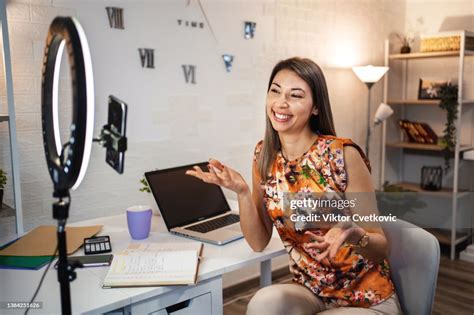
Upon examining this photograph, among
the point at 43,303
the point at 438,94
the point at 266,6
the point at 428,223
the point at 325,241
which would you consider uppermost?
the point at 266,6

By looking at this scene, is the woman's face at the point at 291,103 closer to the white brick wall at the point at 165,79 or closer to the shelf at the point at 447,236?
the white brick wall at the point at 165,79

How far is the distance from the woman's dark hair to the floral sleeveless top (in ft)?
0.10

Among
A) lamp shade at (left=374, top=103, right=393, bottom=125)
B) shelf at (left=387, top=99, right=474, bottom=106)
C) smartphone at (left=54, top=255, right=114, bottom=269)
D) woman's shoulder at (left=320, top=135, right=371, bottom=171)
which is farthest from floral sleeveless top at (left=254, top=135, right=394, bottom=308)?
shelf at (left=387, top=99, right=474, bottom=106)

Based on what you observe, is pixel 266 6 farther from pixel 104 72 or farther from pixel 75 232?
pixel 75 232

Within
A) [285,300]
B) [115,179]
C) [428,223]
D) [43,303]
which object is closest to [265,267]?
[285,300]

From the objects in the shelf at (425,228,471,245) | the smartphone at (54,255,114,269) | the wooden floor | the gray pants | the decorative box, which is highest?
the decorative box

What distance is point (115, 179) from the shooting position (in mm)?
2402

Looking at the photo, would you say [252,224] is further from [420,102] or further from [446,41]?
[446,41]

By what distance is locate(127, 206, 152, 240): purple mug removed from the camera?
1.66 meters

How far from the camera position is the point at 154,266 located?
4.53 feet

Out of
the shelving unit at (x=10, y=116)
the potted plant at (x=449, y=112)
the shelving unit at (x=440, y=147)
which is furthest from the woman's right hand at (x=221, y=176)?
the potted plant at (x=449, y=112)

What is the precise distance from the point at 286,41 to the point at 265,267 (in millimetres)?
1832

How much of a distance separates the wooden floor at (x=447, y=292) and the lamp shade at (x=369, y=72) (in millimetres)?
1480

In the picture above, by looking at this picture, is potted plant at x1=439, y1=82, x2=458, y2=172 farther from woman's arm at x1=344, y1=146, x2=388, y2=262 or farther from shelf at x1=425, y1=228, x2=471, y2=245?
woman's arm at x1=344, y1=146, x2=388, y2=262
